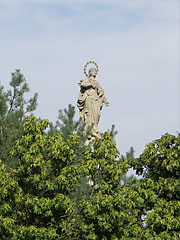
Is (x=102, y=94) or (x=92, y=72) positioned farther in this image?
(x=102, y=94)

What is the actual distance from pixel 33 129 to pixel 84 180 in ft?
13.9

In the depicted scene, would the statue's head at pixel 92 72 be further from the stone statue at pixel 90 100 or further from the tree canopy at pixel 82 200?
the tree canopy at pixel 82 200

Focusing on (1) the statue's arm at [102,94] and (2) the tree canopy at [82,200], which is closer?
(2) the tree canopy at [82,200]

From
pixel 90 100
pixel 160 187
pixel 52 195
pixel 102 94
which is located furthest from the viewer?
pixel 102 94

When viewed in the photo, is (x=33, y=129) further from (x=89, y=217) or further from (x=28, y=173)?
(x=89, y=217)

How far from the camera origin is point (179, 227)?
21.3 metres

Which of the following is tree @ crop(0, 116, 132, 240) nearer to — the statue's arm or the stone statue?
the stone statue

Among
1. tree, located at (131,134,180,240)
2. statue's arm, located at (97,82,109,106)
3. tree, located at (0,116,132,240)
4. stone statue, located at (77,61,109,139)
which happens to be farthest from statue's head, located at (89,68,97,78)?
tree, located at (0,116,132,240)

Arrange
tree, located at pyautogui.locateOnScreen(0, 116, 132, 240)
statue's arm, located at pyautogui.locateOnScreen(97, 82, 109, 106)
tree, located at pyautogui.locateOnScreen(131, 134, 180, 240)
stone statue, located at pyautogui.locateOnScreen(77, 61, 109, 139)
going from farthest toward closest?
statue's arm, located at pyautogui.locateOnScreen(97, 82, 109, 106), stone statue, located at pyautogui.locateOnScreen(77, 61, 109, 139), tree, located at pyautogui.locateOnScreen(131, 134, 180, 240), tree, located at pyautogui.locateOnScreen(0, 116, 132, 240)

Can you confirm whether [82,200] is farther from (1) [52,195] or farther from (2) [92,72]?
(2) [92,72]

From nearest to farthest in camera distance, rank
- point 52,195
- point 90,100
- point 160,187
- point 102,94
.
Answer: point 52,195 < point 160,187 < point 90,100 < point 102,94

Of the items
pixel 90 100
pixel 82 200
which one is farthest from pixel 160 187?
pixel 90 100

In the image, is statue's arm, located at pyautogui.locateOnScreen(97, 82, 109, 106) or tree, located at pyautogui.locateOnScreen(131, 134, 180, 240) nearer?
tree, located at pyautogui.locateOnScreen(131, 134, 180, 240)

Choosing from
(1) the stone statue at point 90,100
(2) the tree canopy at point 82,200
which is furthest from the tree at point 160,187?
(1) the stone statue at point 90,100
